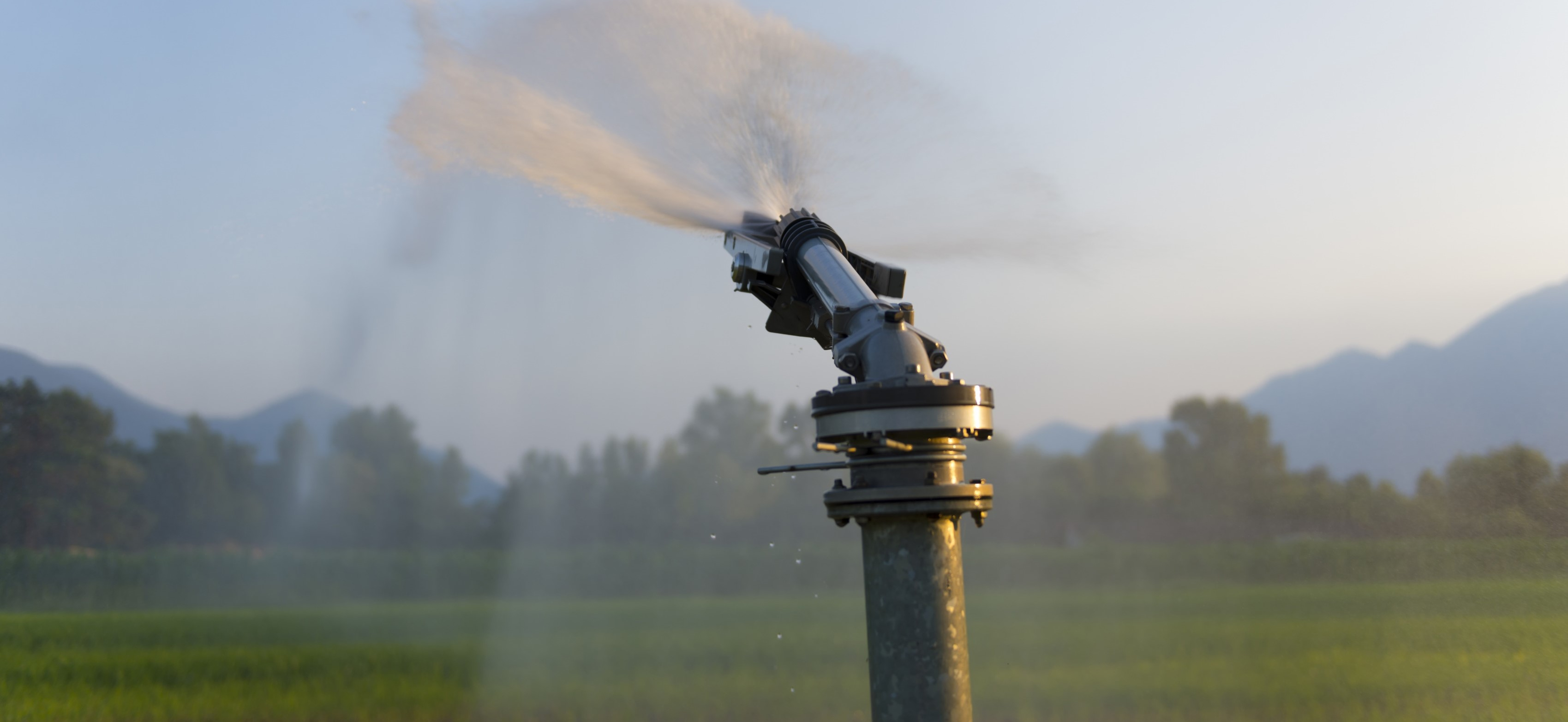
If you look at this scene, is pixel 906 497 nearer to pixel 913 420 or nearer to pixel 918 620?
pixel 913 420

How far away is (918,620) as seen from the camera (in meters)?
2.03

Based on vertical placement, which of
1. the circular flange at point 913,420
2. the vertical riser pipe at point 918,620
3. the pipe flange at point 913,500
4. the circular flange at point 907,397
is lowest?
the vertical riser pipe at point 918,620

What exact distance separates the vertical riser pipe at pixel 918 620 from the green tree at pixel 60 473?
8.60 metres

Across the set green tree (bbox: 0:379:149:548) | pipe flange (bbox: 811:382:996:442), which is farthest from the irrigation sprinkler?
green tree (bbox: 0:379:149:548)

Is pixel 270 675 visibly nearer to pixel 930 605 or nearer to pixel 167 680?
pixel 167 680

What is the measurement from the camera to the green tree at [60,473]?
7.61 metres

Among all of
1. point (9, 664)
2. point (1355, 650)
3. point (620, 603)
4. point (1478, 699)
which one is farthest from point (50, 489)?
point (1478, 699)

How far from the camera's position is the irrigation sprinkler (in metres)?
1.99

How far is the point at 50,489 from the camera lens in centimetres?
772

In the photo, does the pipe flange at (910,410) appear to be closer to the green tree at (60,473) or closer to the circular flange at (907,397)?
the circular flange at (907,397)

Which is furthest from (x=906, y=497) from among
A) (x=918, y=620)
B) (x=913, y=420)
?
(x=918, y=620)

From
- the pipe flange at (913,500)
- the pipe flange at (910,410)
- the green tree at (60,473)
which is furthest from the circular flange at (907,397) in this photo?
the green tree at (60,473)

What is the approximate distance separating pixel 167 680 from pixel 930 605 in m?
7.77

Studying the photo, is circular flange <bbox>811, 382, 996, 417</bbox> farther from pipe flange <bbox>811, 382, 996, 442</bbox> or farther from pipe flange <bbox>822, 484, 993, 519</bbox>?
pipe flange <bbox>822, 484, 993, 519</bbox>
